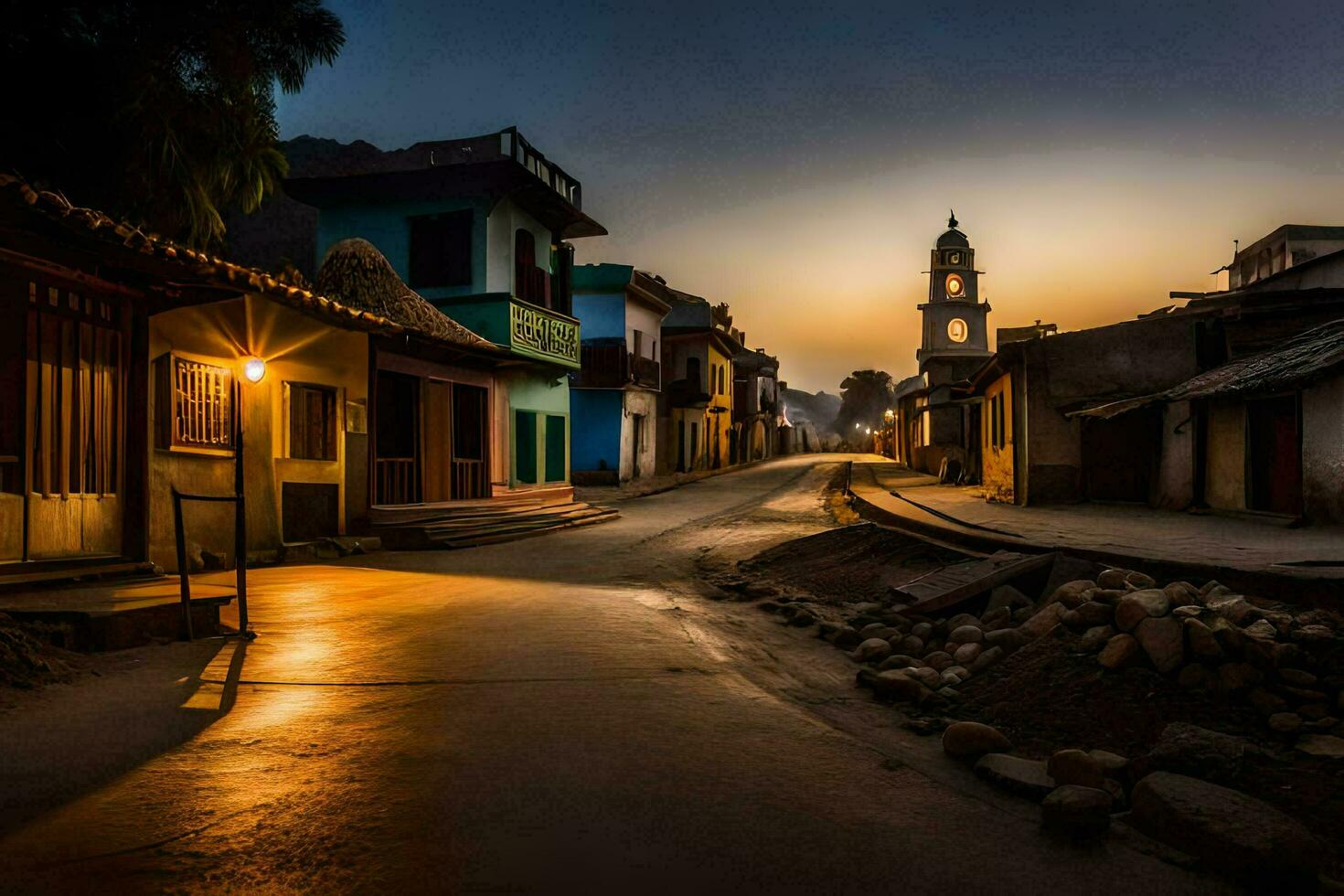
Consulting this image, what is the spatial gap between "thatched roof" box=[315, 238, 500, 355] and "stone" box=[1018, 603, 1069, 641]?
38.0ft

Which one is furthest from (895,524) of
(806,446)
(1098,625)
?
(806,446)

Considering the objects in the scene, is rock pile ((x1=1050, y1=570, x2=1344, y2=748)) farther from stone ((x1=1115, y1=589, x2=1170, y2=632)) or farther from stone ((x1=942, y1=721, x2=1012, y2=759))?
stone ((x1=942, y1=721, x2=1012, y2=759))

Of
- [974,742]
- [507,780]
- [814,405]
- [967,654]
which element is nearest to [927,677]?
[967,654]

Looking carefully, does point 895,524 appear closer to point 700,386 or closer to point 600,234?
point 600,234

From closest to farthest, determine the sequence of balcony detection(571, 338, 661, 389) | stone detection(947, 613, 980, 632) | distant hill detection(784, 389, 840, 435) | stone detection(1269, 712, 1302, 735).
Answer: stone detection(1269, 712, 1302, 735) < stone detection(947, 613, 980, 632) < balcony detection(571, 338, 661, 389) < distant hill detection(784, 389, 840, 435)

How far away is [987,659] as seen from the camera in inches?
239

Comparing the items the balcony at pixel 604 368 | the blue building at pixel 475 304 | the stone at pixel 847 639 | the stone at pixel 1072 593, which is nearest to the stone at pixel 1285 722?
the stone at pixel 1072 593

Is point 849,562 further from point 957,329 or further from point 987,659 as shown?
point 957,329

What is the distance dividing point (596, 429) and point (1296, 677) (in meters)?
25.1

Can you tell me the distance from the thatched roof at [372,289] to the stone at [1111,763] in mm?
13029

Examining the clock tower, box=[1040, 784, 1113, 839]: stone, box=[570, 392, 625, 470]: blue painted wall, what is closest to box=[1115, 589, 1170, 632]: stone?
box=[1040, 784, 1113, 839]: stone

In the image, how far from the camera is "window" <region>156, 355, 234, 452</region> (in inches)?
367

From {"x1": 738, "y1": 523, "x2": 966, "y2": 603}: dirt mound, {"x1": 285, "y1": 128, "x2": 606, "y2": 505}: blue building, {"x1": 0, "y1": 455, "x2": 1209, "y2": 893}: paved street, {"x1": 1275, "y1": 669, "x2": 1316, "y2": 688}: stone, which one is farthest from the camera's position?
{"x1": 285, "y1": 128, "x2": 606, "y2": 505}: blue building

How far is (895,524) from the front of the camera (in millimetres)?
13430
